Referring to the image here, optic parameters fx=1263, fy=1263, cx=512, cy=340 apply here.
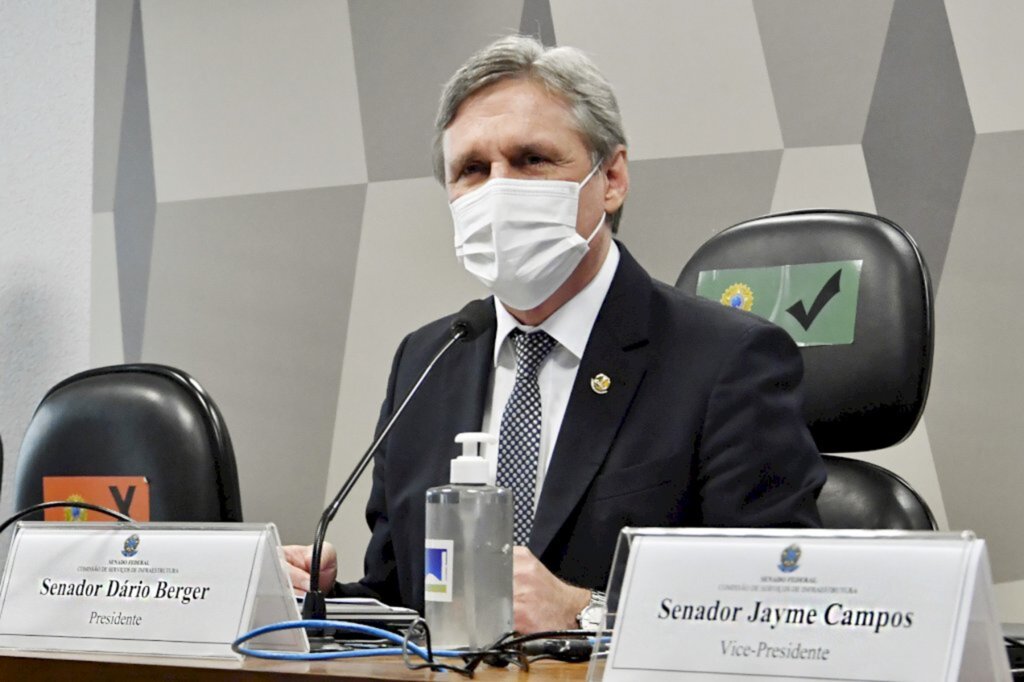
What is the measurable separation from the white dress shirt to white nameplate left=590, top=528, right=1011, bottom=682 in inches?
37.9

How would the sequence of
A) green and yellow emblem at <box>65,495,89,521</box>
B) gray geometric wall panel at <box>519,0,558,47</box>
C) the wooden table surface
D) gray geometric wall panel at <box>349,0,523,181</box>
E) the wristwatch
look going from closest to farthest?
1. the wooden table surface
2. the wristwatch
3. green and yellow emblem at <box>65,495,89,521</box>
4. gray geometric wall panel at <box>519,0,558,47</box>
5. gray geometric wall panel at <box>349,0,523,181</box>

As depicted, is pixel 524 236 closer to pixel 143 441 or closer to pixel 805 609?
pixel 143 441

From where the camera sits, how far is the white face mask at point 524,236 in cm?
195

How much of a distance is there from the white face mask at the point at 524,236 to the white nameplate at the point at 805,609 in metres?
1.07

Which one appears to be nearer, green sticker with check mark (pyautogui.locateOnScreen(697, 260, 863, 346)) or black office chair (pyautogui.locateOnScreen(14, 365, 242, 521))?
green sticker with check mark (pyautogui.locateOnScreen(697, 260, 863, 346))

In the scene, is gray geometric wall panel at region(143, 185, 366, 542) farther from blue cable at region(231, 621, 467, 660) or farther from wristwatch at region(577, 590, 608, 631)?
blue cable at region(231, 621, 467, 660)

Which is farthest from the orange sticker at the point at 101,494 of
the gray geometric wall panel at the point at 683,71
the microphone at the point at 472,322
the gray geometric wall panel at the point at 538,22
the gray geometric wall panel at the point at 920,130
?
the gray geometric wall panel at the point at 920,130

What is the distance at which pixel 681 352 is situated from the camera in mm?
1901

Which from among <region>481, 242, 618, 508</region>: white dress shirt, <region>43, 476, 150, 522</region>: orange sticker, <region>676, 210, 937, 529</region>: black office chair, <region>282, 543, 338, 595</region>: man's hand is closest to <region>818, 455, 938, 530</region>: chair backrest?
<region>676, 210, 937, 529</region>: black office chair

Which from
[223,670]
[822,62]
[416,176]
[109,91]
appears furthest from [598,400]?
→ [109,91]

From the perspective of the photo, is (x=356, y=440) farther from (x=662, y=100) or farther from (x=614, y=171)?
(x=614, y=171)

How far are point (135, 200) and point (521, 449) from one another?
7.22 feet

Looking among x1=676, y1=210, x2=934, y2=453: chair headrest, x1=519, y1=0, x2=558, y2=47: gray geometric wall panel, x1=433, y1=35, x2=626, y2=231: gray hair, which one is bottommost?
x1=676, y1=210, x2=934, y2=453: chair headrest

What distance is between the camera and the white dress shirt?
1.89 metres
